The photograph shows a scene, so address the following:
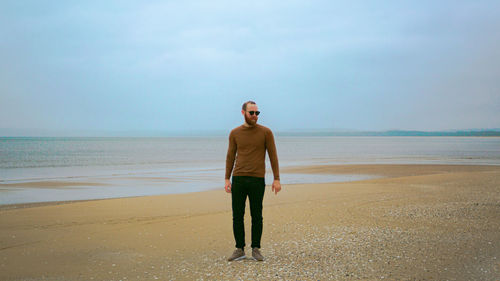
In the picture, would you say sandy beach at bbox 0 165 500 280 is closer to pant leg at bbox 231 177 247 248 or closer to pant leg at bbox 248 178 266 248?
pant leg at bbox 248 178 266 248

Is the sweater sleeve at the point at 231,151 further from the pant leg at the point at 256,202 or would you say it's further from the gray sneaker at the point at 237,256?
the gray sneaker at the point at 237,256

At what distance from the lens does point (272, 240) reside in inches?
281

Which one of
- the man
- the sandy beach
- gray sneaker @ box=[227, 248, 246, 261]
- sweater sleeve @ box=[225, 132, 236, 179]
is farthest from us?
gray sneaker @ box=[227, 248, 246, 261]

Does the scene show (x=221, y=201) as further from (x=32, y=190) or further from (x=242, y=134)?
(x=32, y=190)

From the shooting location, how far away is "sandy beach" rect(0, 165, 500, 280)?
5.42 metres

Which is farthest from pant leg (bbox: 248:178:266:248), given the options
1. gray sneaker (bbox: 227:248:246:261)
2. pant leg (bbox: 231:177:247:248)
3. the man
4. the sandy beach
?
the sandy beach

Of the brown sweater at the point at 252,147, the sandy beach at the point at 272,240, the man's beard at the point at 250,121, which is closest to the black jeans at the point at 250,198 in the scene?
the brown sweater at the point at 252,147

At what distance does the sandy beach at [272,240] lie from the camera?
5.42 meters

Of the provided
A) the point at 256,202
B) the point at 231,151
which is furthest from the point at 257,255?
the point at 231,151

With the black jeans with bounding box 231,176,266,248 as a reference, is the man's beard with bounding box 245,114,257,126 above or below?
above

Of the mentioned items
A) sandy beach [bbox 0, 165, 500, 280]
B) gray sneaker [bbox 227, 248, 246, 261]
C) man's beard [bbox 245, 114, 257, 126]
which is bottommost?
sandy beach [bbox 0, 165, 500, 280]

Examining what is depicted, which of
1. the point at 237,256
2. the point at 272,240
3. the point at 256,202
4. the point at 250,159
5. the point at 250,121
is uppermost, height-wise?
the point at 250,121

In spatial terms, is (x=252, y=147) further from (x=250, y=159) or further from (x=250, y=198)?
(x=250, y=198)

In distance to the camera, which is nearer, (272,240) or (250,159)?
(250,159)
